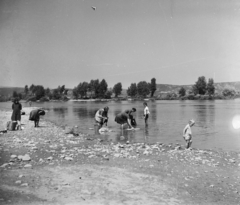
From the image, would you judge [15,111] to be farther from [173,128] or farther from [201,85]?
[201,85]

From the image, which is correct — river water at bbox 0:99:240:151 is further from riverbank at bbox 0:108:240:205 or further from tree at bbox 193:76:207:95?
tree at bbox 193:76:207:95

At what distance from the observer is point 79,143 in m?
14.5

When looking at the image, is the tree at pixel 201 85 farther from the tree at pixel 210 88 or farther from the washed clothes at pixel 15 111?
the washed clothes at pixel 15 111

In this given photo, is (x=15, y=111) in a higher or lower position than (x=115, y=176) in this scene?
higher

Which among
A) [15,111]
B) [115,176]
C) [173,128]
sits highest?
[15,111]

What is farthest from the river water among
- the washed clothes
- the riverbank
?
the washed clothes

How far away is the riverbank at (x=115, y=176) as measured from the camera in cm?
653

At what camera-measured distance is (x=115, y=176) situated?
8.23m

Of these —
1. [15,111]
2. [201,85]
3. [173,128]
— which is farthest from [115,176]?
[201,85]

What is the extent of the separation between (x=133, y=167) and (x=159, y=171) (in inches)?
38.2

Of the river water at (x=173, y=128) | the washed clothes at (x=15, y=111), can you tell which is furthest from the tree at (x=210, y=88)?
the washed clothes at (x=15, y=111)

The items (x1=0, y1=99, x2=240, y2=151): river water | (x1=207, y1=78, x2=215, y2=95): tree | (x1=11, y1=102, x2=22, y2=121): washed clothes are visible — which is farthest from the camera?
(x1=207, y1=78, x2=215, y2=95): tree

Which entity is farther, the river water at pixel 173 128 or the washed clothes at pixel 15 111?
the washed clothes at pixel 15 111

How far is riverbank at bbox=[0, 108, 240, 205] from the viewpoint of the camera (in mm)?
6531
